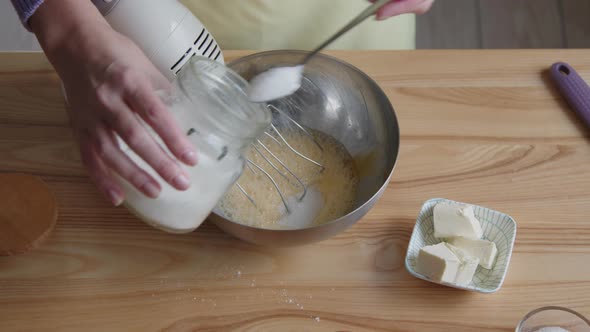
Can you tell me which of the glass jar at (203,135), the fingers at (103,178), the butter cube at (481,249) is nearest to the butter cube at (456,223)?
the butter cube at (481,249)

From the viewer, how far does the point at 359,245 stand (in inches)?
28.1

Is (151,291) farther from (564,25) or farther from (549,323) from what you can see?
(564,25)

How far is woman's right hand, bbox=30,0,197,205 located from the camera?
1.71ft

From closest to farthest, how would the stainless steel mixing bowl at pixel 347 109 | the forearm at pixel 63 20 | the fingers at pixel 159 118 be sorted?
1. the fingers at pixel 159 118
2. the forearm at pixel 63 20
3. the stainless steel mixing bowl at pixel 347 109

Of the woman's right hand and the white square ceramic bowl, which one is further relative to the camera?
the white square ceramic bowl

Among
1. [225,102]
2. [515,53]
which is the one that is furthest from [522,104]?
[225,102]

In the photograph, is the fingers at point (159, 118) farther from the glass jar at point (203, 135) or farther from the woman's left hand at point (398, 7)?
the woman's left hand at point (398, 7)

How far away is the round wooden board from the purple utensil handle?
2.30 ft

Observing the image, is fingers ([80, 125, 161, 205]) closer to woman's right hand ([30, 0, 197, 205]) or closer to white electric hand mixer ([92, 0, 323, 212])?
woman's right hand ([30, 0, 197, 205])

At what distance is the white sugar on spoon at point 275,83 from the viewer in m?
0.69

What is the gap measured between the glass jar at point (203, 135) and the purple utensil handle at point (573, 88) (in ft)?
1.59

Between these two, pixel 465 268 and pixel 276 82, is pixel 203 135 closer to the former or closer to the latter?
pixel 276 82

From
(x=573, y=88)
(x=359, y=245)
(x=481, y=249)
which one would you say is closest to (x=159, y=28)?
(x=359, y=245)

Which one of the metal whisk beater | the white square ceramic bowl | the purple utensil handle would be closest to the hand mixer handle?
the metal whisk beater
